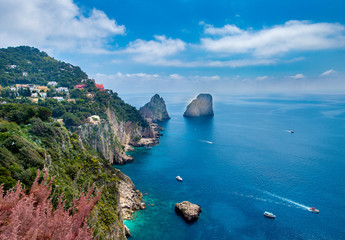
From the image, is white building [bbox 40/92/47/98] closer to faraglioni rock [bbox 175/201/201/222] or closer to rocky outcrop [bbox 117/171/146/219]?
rocky outcrop [bbox 117/171/146/219]

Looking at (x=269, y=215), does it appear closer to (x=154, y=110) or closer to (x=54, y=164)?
(x=54, y=164)

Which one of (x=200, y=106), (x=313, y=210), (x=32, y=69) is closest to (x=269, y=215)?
(x=313, y=210)

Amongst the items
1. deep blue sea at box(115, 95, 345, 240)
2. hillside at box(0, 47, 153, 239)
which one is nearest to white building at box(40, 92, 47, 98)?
hillside at box(0, 47, 153, 239)

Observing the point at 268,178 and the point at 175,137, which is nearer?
the point at 268,178

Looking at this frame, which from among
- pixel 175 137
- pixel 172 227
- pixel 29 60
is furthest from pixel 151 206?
pixel 29 60

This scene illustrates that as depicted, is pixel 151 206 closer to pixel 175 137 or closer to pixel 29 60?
pixel 175 137

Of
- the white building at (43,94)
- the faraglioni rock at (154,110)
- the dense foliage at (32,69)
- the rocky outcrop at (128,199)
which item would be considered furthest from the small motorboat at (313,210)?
the faraglioni rock at (154,110)


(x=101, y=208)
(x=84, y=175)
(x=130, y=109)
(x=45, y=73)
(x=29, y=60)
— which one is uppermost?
(x=29, y=60)
